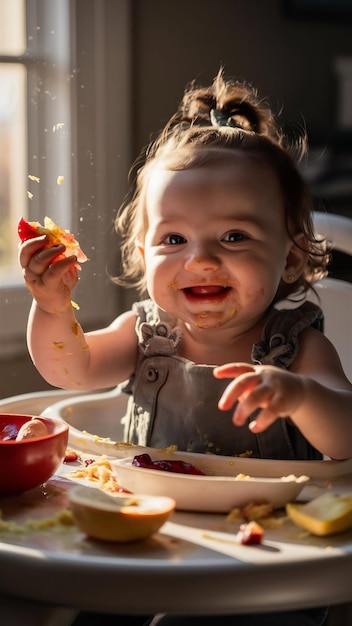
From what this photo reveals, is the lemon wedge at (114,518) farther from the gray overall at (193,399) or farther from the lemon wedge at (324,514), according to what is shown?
the gray overall at (193,399)

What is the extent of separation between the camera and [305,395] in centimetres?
85

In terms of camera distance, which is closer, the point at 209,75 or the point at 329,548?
the point at 329,548

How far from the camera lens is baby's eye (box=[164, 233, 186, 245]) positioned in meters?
1.10

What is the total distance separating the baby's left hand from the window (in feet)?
2.41

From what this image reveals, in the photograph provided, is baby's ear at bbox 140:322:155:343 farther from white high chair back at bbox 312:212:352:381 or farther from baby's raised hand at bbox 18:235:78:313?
white high chair back at bbox 312:212:352:381

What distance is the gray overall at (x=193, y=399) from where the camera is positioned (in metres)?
1.11

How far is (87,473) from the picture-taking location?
929 mm

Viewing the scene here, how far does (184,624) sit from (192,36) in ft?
5.29

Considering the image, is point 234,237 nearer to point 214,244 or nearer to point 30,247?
point 214,244

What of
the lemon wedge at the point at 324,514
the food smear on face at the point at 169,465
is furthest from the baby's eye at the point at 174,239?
the lemon wedge at the point at 324,514

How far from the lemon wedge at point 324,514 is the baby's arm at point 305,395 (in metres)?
0.08

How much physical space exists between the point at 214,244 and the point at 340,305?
0.42m

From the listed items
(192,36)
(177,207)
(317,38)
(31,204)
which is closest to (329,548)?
(177,207)

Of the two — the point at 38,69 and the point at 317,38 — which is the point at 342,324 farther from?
the point at 317,38
